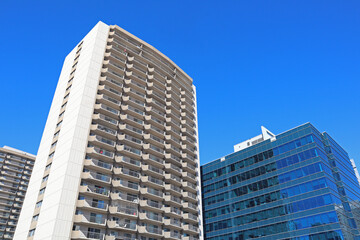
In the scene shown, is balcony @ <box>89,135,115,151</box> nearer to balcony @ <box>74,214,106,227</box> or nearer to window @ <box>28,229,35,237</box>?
balcony @ <box>74,214,106,227</box>

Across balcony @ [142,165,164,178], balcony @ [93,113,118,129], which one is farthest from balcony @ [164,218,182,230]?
balcony @ [93,113,118,129]

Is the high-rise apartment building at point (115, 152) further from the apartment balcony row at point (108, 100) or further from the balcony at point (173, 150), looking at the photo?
the apartment balcony row at point (108, 100)

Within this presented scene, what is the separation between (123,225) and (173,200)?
16.2 metres

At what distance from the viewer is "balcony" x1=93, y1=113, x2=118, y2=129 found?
204 ft

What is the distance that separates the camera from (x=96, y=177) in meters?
56.4

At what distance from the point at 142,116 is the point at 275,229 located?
4049 centimetres

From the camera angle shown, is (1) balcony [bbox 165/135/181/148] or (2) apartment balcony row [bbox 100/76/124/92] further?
(1) balcony [bbox 165/135/181/148]

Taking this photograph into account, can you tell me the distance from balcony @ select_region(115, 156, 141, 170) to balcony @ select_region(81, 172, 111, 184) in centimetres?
468

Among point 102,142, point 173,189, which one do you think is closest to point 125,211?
point 102,142

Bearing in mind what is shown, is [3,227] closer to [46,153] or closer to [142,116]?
[46,153]

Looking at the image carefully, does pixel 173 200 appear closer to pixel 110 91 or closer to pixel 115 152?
pixel 115 152

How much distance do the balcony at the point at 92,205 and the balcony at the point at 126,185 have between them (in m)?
4.50

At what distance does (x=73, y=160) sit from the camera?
54344 mm

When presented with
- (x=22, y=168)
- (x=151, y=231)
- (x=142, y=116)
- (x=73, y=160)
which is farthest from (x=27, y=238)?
(x=22, y=168)
